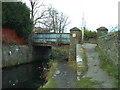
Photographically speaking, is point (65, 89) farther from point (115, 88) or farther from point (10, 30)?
point (10, 30)

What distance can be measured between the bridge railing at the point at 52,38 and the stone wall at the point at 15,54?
1.33 metres

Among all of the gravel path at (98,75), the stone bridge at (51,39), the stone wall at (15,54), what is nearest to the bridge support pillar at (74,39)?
the stone bridge at (51,39)

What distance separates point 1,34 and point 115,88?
1397 centimetres

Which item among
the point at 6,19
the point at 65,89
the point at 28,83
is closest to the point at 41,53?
the point at 6,19

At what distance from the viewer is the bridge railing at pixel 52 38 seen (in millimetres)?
20516

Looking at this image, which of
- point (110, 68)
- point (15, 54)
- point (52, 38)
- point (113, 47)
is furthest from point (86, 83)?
point (52, 38)

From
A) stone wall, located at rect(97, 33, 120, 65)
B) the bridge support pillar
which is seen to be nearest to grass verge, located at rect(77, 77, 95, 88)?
stone wall, located at rect(97, 33, 120, 65)

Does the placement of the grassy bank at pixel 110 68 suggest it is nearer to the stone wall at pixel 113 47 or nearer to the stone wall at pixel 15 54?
the stone wall at pixel 113 47

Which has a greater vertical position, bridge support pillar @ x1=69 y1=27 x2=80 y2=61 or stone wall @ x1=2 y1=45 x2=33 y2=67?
bridge support pillar @ x1=69 y1=27 x2=80 y2=61

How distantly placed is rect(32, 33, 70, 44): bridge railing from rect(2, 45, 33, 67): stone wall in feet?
4.35

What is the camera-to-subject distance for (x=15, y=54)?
63.4ft

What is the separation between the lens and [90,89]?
6.82m

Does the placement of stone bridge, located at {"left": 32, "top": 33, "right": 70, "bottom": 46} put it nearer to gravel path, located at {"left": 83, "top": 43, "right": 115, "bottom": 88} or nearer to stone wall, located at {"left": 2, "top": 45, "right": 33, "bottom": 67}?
stone wall, located at {"left": 2, "top": 45, "right": 33, "bottom": 67}

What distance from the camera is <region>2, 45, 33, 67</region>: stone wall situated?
17575 mm
